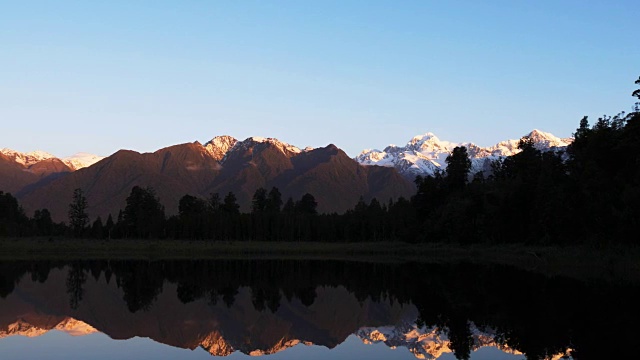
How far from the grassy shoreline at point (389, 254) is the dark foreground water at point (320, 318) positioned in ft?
24.7

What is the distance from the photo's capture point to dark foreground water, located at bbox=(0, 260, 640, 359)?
86.4 feet

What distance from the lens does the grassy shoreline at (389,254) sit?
60.1 metres

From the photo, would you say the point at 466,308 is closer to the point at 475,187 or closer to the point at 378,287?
the point at 378,287

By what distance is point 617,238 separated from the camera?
66.1m

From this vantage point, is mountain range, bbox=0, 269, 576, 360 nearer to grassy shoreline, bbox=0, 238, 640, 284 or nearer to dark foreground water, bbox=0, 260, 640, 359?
dark foreground water, bbox=0, 260, 640, 359

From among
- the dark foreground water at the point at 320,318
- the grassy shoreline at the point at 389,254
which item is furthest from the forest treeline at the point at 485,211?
the dark foreground water at the point at 320,318

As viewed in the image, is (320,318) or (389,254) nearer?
(320,318)

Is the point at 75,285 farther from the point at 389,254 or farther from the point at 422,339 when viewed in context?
the point at 389,254

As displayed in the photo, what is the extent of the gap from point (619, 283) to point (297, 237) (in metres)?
119

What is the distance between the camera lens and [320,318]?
121 ft

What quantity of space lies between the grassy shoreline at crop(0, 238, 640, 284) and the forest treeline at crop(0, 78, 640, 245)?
11.0 feet

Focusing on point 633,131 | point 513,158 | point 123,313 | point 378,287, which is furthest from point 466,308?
point 513,158

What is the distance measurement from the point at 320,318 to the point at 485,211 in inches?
2951

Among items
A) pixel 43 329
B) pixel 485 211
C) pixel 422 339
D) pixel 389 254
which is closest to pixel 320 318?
pixel 422 339
